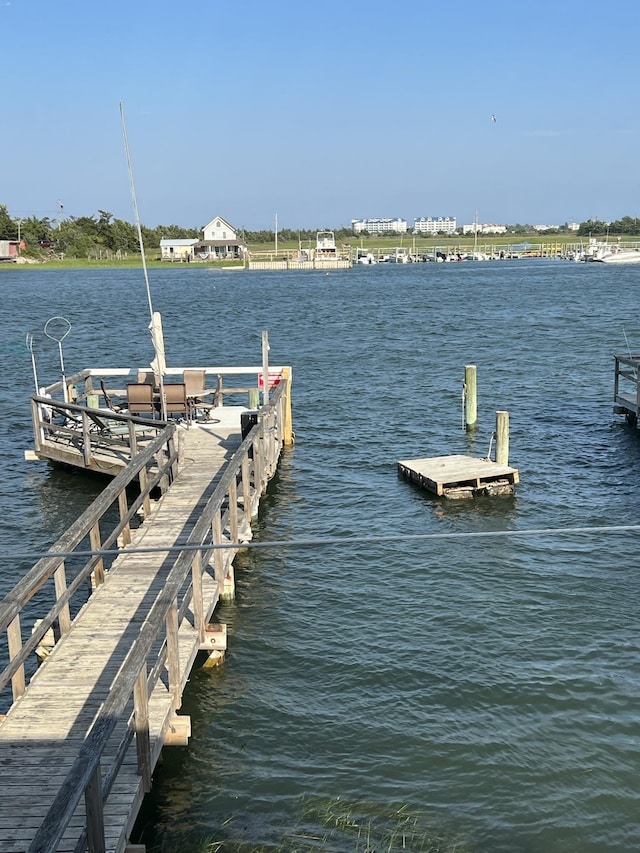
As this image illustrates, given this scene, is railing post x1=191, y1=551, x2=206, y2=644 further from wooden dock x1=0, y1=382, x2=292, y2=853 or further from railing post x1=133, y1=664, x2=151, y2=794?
railing post x1=133, y1=664, x2=151, y2=794

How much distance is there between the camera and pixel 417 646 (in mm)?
11508

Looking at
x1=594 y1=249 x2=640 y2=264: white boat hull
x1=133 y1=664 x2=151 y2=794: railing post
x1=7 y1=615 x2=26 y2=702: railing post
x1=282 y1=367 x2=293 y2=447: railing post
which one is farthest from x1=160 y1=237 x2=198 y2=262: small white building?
x1=133 y1=664 x2=151 y2=794: railing post

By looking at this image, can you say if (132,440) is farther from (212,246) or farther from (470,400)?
(212,246)

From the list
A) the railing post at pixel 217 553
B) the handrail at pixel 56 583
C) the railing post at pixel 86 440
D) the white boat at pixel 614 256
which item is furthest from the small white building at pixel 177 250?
the railing post at pixel 217 553

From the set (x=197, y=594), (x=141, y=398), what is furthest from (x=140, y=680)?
(x=141, y=398)

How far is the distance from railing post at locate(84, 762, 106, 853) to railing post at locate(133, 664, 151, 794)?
3.85ft

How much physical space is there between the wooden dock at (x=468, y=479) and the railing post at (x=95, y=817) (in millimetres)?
11815

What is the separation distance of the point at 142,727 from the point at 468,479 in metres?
10.9

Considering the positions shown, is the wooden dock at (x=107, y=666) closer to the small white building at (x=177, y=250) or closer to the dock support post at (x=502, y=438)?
the dock support post at (x=502, y=438)

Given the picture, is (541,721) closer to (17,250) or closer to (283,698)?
(283,698)

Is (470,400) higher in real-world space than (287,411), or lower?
lower

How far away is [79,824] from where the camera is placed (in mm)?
6617

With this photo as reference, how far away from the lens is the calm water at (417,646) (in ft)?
27.6

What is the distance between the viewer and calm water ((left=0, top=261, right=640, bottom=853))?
8.40m
